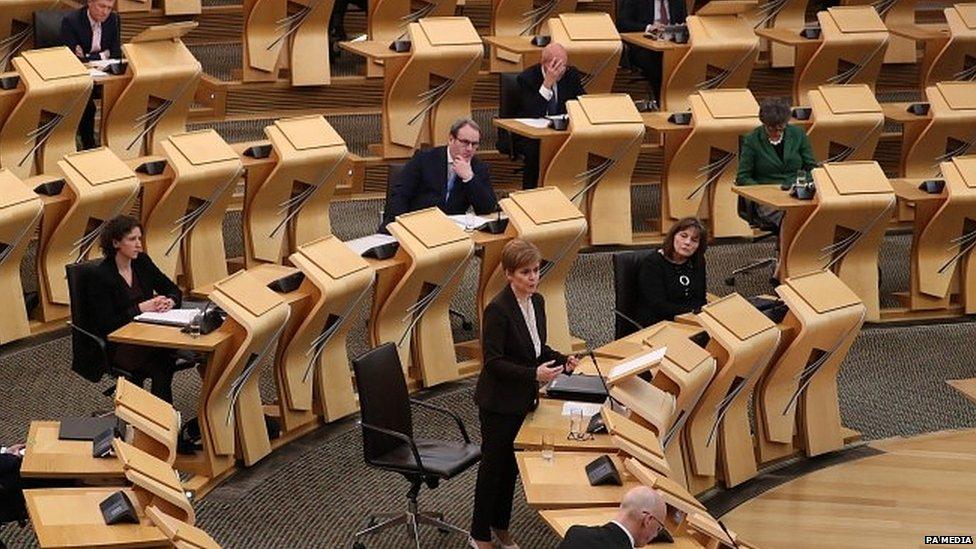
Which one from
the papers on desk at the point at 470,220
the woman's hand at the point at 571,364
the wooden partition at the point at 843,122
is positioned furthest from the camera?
the wooden partition at the point at 843,122

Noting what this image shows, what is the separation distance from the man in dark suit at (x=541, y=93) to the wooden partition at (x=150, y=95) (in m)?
1.52

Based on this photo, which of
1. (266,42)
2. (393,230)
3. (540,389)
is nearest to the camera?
(540,389)

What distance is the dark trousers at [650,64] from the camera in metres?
9.48

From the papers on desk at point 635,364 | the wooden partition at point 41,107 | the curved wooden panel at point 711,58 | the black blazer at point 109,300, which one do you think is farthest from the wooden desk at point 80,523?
the curved wooden panel at point 711,58

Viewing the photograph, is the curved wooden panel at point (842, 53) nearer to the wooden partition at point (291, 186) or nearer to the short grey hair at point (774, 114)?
the short grey hair at point (774, 114)

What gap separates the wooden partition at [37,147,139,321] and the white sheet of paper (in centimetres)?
246

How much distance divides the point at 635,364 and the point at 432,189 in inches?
88.1

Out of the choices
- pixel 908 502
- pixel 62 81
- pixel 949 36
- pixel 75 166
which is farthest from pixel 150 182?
pixel 949 36

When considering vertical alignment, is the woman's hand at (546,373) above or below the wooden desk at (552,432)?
above

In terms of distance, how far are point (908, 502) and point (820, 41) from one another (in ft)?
12.1

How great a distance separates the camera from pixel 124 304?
20.8ft

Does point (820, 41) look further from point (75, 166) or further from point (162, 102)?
point (75, 166)

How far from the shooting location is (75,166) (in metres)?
7.15

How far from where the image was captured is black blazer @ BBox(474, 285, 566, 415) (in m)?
5.55
